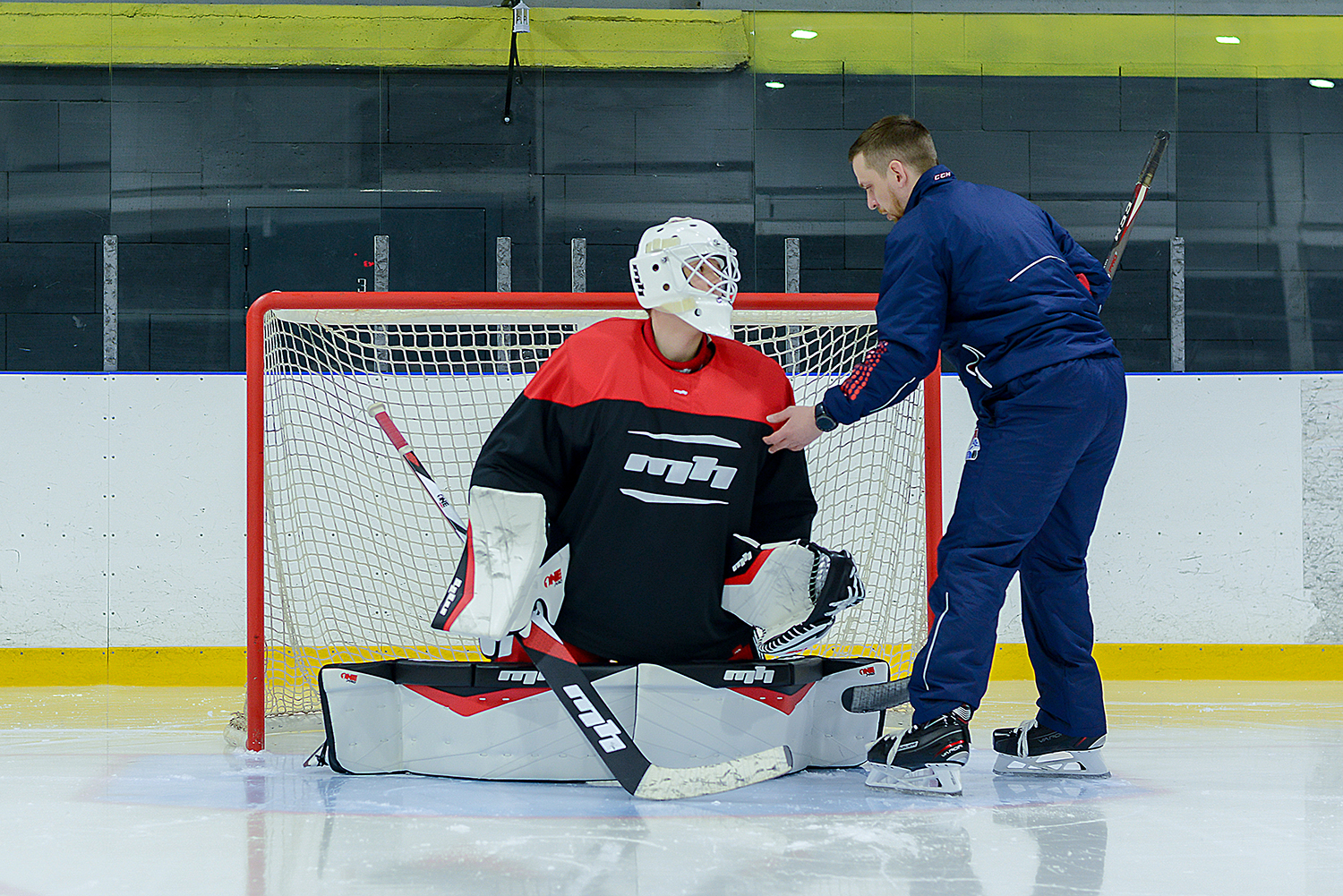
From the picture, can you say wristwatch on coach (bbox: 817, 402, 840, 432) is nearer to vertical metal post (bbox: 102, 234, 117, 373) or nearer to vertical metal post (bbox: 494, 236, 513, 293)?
vertical metal post (bbox: 494, 236, 513, 293)

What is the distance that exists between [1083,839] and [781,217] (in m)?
3.19

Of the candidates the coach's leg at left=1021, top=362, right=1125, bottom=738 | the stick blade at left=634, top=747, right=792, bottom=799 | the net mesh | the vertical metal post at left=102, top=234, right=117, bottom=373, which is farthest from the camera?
the vertical metal post at left=102, top=234, right=117, bottom=373

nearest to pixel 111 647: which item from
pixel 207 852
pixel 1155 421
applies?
pixel 207 852

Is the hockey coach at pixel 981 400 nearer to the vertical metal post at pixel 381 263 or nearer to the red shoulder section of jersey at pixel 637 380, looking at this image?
the red shoulder section of jersey at pixel 637 380

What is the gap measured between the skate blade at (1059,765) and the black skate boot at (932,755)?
0.25 m

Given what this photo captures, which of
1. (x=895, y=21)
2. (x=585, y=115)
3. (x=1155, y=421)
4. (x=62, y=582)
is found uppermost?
(x=895, y=21)

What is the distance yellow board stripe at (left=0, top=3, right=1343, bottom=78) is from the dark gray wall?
0.07 metres

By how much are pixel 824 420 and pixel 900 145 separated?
0.57 meters

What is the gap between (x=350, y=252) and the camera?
14.9ft

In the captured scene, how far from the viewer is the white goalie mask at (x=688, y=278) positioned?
2039mm

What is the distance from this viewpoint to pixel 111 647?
146 inches

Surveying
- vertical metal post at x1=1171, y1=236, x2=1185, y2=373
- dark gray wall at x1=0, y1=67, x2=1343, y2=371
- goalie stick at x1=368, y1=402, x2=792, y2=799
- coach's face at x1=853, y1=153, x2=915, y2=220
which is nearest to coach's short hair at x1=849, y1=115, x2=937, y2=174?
coach's face at x1=853, y1=153, x2=915, y2=220

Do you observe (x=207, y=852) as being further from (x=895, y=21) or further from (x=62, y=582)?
(x=895, y=21)

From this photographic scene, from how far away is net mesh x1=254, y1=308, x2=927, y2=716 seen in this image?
2.71 m
